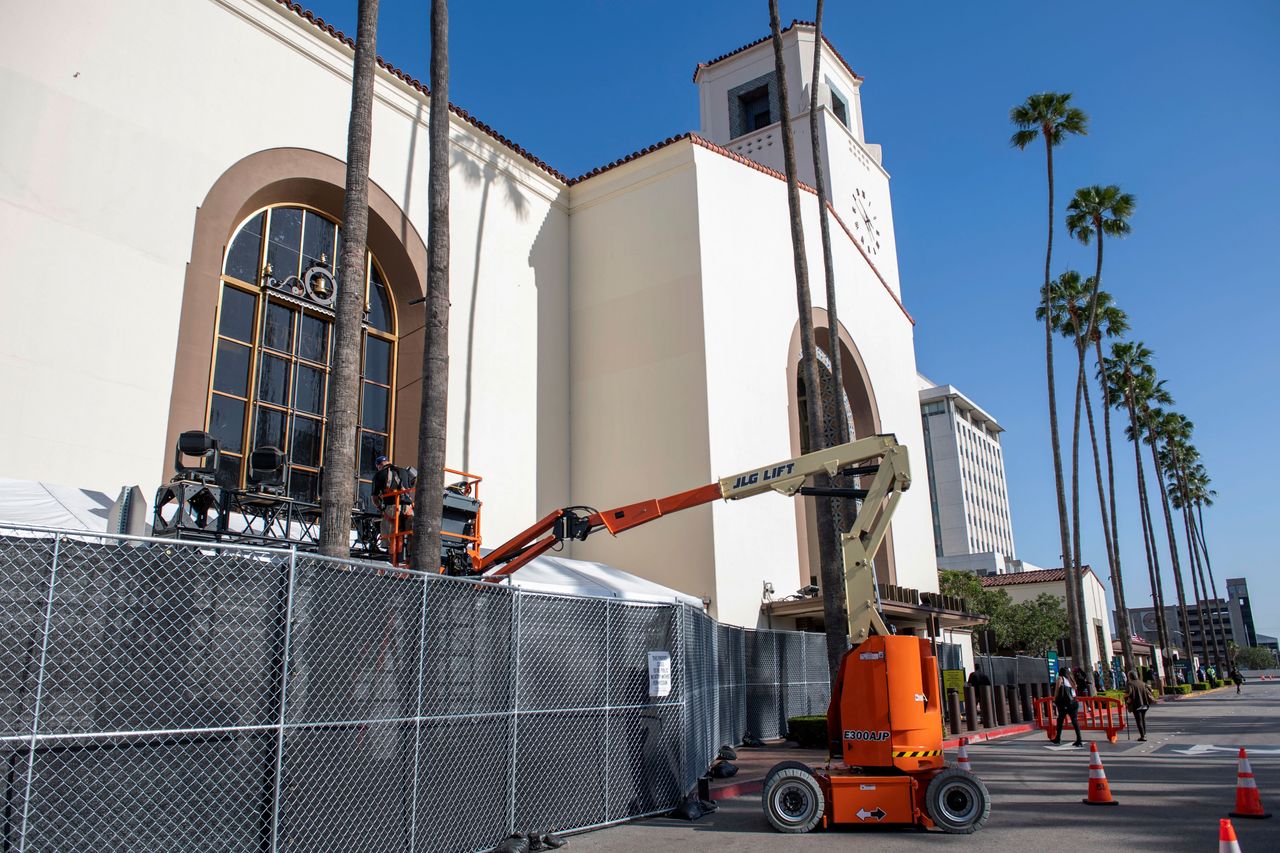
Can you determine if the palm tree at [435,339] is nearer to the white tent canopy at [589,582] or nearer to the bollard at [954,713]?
the white tent canopy at [589,582]

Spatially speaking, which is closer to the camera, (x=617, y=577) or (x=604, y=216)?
(x=617, y=577)

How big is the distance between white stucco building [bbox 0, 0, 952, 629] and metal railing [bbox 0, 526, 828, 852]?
8025 mm

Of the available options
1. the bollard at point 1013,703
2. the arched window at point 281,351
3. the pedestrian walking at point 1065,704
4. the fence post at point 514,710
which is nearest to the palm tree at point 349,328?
the fence post at point 514,710

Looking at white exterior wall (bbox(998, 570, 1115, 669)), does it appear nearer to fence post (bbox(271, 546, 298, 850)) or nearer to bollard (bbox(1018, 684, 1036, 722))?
bollard (bbox(1018, 684, 1036, 722))

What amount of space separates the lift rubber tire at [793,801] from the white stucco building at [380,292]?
1024 cm

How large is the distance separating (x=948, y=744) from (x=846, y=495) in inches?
426

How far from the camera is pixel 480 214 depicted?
71.1 ft

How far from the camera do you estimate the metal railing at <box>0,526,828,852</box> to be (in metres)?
5.94

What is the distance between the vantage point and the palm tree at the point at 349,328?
1048cm

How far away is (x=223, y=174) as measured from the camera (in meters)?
16.1

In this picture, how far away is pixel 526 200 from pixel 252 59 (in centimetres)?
774

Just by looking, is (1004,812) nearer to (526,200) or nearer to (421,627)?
(421,627)

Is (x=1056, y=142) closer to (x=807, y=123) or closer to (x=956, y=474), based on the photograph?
(x=807, y=123)

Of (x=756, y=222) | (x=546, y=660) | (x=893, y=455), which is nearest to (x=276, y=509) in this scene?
(x=546, y=660)
